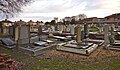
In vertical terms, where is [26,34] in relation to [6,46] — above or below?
above

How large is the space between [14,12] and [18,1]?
3.50 feet

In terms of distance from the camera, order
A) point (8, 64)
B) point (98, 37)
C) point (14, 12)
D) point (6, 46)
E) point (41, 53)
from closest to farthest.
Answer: point (8, 64), point (41, 53), point (14, 12), point (6, 46), point (98, 37)

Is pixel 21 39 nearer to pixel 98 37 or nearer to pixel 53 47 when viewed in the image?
pixel 53 47

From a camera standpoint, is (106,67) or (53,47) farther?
(53,47)

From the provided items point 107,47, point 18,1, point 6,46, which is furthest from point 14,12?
point 107,47

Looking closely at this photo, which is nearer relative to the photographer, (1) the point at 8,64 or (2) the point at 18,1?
(1) the point at 8,64

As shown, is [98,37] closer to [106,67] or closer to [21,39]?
[21,39]

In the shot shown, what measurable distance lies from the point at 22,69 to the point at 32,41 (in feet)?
21.8

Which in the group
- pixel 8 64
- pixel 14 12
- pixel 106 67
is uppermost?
pixel 14 12

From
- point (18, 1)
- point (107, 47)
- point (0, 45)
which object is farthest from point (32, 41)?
point (107, 47)

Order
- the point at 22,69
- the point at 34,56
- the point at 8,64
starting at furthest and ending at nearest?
1. the point at 34,56
2. the point at 22,69
3. the point at 8,64

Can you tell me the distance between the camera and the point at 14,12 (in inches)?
435

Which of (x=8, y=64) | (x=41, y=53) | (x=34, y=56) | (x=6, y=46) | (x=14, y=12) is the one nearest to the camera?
(x=8, y=64)

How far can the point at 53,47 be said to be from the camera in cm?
1173
